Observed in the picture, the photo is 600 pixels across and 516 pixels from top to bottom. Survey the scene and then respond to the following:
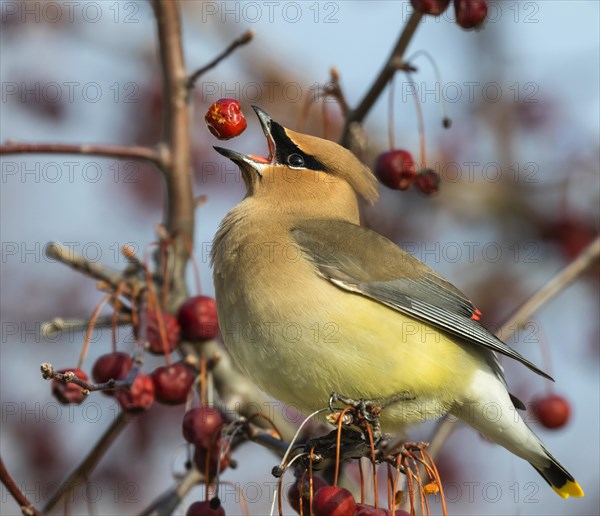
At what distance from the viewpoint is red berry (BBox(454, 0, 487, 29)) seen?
3.96 meters

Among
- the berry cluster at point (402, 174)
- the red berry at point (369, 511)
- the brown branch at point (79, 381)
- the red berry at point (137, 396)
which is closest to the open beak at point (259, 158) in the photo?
the berry cluster at point (402, 174)

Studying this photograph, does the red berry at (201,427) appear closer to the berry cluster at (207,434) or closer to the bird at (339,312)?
the berry cluster at (207,434)

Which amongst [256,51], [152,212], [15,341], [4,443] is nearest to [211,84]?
[256,51]

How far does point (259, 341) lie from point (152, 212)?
11.0 feet

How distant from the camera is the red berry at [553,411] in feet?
15.5

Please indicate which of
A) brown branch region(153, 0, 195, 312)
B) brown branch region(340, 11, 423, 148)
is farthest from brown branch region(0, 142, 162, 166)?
brown branch region(340, 11, 423, 148)

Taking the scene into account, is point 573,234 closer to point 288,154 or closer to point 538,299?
→ point 538,299

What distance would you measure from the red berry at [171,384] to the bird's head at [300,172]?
87 centimetres

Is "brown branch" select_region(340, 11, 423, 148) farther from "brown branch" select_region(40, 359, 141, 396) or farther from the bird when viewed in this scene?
"brown branch" select_region(40, 359, 141, 396)

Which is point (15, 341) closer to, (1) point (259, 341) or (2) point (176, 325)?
(2) point (176, 325)

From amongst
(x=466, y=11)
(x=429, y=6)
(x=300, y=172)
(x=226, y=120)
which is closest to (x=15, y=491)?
(x=226, y=120)

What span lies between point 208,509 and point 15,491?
645 mm

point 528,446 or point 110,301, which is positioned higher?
point 110,301

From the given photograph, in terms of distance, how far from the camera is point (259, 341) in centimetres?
384
